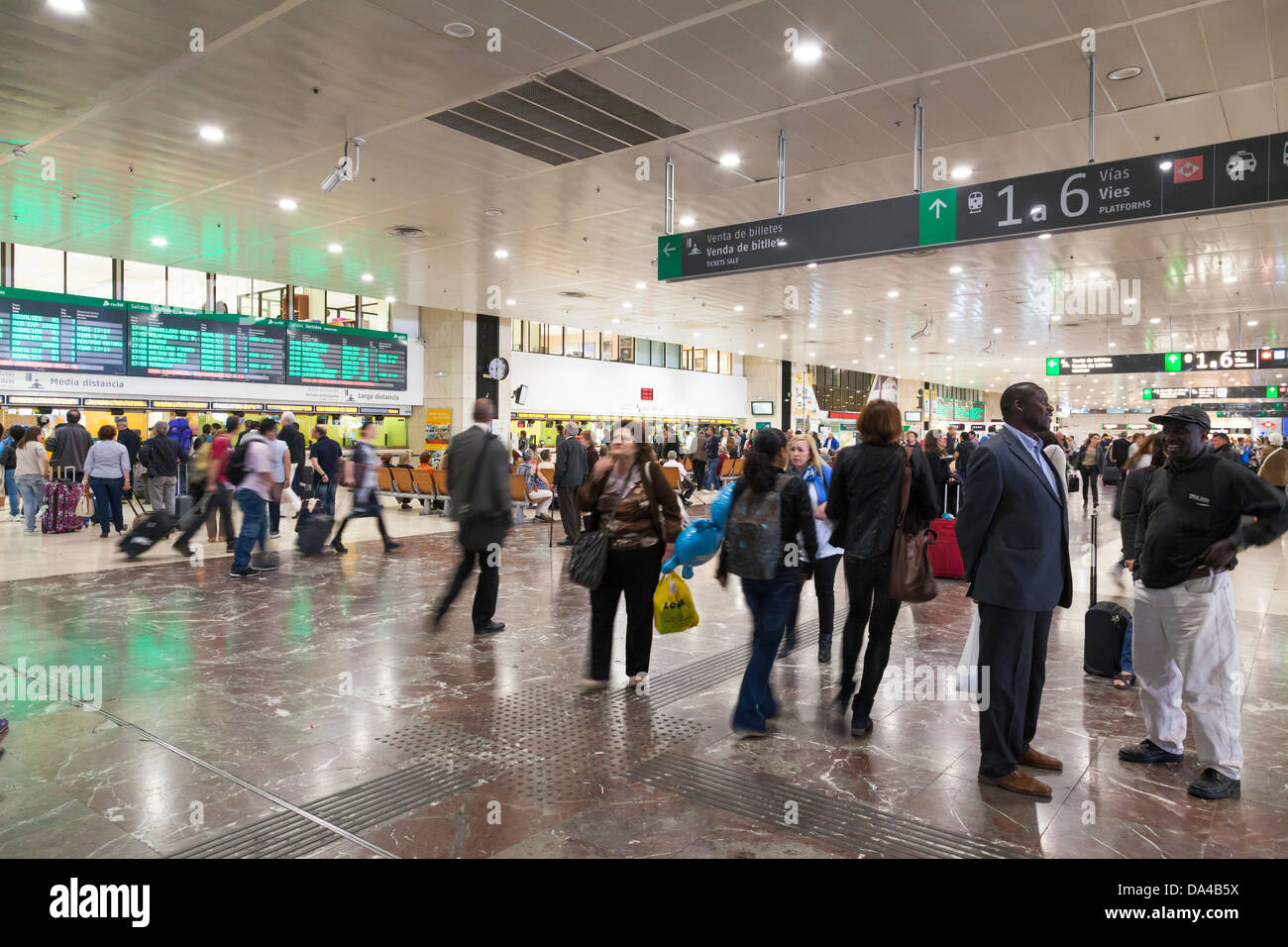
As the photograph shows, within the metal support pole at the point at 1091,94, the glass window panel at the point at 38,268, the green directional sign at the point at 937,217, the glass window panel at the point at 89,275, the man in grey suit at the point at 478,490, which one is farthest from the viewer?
the glass window panel at the point at 89,275

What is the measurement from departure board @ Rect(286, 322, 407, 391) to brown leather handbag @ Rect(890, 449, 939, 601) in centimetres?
1721

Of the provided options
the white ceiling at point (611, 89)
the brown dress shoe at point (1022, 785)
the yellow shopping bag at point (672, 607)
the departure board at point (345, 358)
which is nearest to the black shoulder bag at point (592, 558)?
the yellow shopping bag at point (672, 607)

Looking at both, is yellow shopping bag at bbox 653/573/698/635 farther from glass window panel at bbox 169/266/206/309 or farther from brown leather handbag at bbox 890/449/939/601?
glass window panel at bbox 169/266/206/309

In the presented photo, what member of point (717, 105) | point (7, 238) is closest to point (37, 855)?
point (717, 105)

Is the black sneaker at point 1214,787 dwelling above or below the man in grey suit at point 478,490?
below

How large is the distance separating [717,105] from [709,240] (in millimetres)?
1727

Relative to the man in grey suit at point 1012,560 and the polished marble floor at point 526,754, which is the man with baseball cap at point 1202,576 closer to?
the polished marble floor at point 526,754

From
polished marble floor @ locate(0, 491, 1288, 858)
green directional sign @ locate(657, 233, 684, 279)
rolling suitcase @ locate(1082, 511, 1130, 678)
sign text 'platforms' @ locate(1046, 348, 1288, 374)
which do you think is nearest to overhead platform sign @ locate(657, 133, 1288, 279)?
green directional sign @ locate(657, 233, 684, 279)

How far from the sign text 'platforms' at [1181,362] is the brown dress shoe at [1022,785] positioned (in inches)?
710

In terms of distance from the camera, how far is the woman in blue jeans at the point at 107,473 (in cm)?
1120

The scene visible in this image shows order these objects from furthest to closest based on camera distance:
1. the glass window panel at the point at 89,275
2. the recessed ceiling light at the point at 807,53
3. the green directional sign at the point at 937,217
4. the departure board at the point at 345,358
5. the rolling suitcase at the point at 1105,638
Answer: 1. the departure board at the point at 345,358
2. the glass window panel at the point at 89,275
3. the green directional sign at the point at 937,217
4. the recessed ceiling light at the point at 807,53
5. the rolling suitcase at the point at 1105,638

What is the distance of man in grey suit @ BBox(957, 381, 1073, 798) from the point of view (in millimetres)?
3438

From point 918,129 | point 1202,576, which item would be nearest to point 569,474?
point 918,129

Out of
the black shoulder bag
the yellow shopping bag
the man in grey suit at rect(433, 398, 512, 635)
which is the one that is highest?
the man in grey suit at rect(433, 398, 512, 635)
